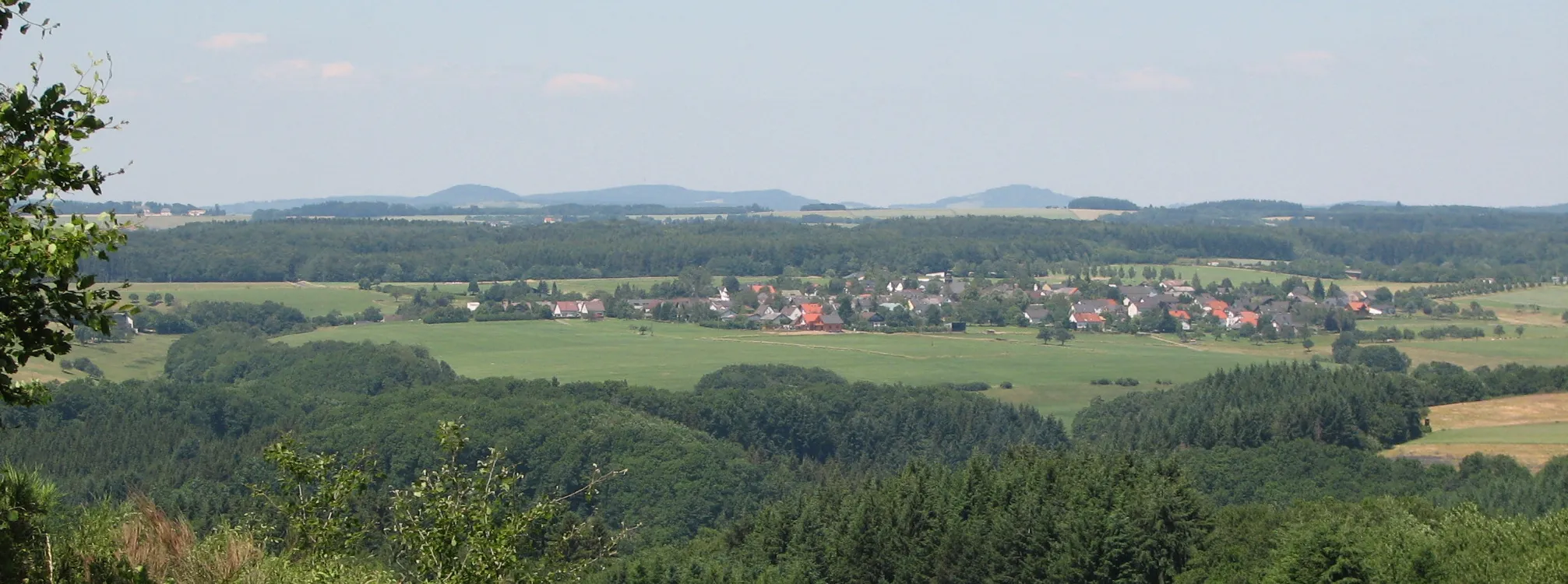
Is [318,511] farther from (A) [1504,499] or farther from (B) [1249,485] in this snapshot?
(B) [1249,485]

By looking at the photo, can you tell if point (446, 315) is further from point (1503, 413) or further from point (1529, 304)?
point (1529, 304)

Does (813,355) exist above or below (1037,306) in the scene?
below

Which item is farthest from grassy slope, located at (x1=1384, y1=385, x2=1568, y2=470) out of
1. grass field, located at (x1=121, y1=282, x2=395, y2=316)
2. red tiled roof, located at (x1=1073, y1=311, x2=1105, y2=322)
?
grass field, located at (x1=121, y1=282, x2=395, y2=316)

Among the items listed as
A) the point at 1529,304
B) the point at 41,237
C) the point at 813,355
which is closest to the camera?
the point at 41,237

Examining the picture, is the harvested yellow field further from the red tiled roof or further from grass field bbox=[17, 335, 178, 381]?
grass field bbox=[17, 335, 178, 381]

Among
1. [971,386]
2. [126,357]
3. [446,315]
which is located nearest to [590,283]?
[446,315]

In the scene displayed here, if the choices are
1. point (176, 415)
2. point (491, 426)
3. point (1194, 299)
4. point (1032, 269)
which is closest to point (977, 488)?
point (491, 426)

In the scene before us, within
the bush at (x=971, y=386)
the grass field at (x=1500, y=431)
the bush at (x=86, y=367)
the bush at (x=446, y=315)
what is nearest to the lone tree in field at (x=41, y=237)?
the grass field at (x=1500, y=431)
